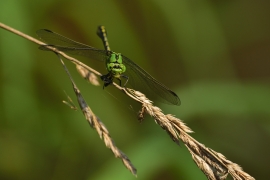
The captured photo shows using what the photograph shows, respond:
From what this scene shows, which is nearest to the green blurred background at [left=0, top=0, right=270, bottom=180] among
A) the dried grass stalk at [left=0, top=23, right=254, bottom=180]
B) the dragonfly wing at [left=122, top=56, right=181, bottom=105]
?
the dragonfly wing at [left=122, top=56, right=181, bottom=105]

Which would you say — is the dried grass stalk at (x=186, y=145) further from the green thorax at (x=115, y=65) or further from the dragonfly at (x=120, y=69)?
the green thorax at (x=115, y=65)

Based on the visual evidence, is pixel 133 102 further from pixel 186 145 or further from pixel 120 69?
pixel 186 145

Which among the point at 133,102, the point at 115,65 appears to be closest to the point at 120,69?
the point at 115,65

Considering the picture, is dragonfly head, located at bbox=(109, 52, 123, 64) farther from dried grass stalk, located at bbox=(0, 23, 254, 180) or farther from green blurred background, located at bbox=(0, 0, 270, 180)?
dried grass stalk, located at bbox=(0, 23, 254, 180)

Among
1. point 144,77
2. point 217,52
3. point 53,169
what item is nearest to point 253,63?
point 217,52

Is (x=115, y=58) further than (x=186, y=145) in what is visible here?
Yes

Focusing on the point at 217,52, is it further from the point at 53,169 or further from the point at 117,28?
the point at 53,169
